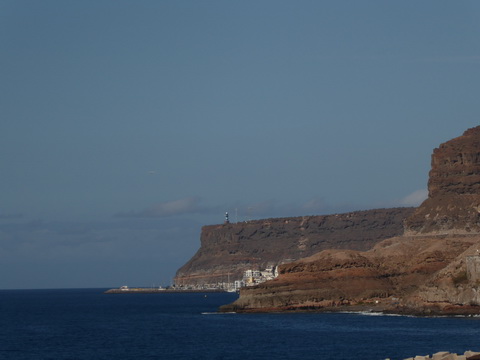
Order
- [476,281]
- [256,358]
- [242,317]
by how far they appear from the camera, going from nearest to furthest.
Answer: [256,358] < [476,281] < [242,317]

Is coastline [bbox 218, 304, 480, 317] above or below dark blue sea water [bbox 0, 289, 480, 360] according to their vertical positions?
above

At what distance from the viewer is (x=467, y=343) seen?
8275 centimetres

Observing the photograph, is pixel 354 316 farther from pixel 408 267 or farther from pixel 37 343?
pixel 37 343

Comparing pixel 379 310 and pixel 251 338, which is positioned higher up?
pixel 379 310

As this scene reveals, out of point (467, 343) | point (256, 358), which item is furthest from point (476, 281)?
point (256, 358)

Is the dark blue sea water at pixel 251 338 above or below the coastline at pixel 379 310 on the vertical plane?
below

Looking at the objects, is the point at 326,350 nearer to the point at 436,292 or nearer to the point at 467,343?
the point at 467,343

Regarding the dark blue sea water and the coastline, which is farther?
the coastline

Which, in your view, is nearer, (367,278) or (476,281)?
(476,281)

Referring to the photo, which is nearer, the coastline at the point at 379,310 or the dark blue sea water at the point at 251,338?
the dark blue sea water at the point at 251,338

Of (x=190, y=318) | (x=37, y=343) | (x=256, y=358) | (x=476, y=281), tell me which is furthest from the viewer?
(x=190, y=318)

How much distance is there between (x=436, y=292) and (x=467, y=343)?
3498 cm

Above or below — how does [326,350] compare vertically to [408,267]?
below

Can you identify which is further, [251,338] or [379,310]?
[379,310]
